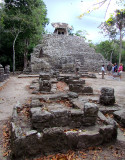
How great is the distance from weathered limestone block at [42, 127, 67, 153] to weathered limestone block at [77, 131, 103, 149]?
379mm

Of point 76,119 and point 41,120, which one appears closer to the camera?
point 41,120

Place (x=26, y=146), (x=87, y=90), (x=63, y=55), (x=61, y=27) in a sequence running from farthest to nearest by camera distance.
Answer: (x=61, y=27) < (x=63, y=55) < (x=87, y=90) < (x=26, y=146)

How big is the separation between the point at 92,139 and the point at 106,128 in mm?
452

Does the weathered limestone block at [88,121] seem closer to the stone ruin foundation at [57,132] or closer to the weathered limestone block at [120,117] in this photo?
the stone ruin foundation at [57,132]

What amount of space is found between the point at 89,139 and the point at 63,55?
25661 mm

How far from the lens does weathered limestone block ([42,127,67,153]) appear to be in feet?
11.7

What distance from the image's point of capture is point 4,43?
2467 centimetres

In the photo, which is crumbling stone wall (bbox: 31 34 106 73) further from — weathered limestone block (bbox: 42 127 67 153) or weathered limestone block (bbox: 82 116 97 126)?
weathered limestone block (bbox: 42 127 67 153)

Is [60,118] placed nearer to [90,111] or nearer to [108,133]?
[90,111]

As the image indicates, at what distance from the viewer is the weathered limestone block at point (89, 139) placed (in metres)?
3.76

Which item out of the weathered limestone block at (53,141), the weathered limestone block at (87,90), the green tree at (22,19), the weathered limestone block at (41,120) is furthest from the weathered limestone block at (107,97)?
the green tree at (22,19)

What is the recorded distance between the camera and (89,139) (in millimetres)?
3803

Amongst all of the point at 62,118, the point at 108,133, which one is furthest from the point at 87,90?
the point at 108,133

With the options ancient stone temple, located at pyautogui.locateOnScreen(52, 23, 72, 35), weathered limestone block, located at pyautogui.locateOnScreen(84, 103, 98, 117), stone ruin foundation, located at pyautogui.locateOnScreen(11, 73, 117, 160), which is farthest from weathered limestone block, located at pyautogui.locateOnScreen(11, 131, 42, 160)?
ancient stone temple, located at pyautogui.locateOnScreen(52, 23, 72, 35)
